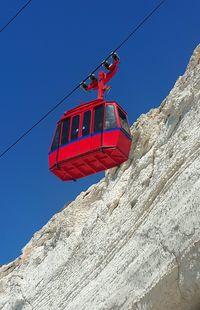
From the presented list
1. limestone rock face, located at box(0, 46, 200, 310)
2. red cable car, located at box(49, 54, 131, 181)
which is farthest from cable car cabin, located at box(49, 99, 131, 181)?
limestone rock face, located at box(0, 46, 200, 310)

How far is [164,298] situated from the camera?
12.1 m

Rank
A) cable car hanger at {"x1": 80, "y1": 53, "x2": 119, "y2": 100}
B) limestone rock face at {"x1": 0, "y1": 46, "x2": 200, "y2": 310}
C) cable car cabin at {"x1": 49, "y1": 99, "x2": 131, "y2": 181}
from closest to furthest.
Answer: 1. limestone rock face at {"x1": 0, "y1": 46, "x2": 200, "y2": 310}
2. cable car cabin at {"x1": 49, "y1": 99, "x2": 131, "y2": 181}
3. cable car hanger at {"x1": 80, "y1": 53, "x2": 119, "y2": 100}

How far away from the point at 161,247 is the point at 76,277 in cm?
445

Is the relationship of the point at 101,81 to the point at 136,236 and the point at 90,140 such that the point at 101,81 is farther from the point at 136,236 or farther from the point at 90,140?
the point at 136,236

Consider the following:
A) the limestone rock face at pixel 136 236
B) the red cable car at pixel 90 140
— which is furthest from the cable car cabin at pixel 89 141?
the limestone rock face at pixel 136 236

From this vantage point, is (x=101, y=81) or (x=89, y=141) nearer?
(x=89, y=141)

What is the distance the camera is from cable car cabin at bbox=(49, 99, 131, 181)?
1705cm

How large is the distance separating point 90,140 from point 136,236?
4.26 meters

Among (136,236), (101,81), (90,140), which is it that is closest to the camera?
(136,236)

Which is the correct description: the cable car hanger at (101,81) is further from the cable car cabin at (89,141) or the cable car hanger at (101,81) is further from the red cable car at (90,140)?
the cable car cabin at (89,141)

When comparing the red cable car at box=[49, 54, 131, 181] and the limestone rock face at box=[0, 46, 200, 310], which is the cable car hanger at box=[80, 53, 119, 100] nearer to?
the red cable car at box=[49, 54, 131, 181]

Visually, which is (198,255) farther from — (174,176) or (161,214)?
(174,176)

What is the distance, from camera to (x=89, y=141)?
681 inches

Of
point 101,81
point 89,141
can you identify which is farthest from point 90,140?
point 101,81
